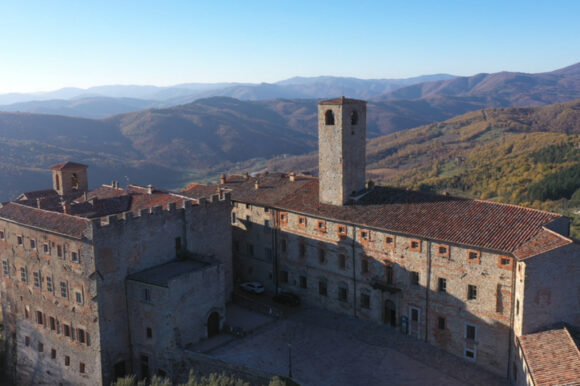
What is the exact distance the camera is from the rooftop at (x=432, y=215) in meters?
31.0

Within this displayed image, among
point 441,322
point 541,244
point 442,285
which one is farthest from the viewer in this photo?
point 441,322

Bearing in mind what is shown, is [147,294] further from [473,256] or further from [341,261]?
[473,256]

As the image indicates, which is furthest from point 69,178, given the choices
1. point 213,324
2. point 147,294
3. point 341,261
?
point 341,261

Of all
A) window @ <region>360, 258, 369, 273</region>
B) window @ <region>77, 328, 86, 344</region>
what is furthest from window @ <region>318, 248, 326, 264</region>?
window @ <region>77, 328, 86, 344</region>

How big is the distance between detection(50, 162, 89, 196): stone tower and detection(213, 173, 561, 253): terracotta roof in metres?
16.3

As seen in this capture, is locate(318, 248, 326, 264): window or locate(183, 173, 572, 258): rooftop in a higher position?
locate(183, 173, 572, 258): rooftop

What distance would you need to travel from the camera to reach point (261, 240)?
46.1 meters

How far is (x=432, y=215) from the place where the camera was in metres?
35.8

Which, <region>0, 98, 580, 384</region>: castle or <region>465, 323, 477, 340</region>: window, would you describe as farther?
<region>465, 323, 477, 340</region>: window

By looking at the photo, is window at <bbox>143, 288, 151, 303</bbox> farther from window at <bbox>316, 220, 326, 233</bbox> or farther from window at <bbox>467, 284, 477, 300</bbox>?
window at <bbox>467, 284, 477, 300</bbox>

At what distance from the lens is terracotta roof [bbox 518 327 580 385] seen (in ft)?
81.4

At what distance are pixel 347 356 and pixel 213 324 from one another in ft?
36.1

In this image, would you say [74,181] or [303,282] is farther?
[74,181]

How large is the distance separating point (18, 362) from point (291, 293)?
2575cm
